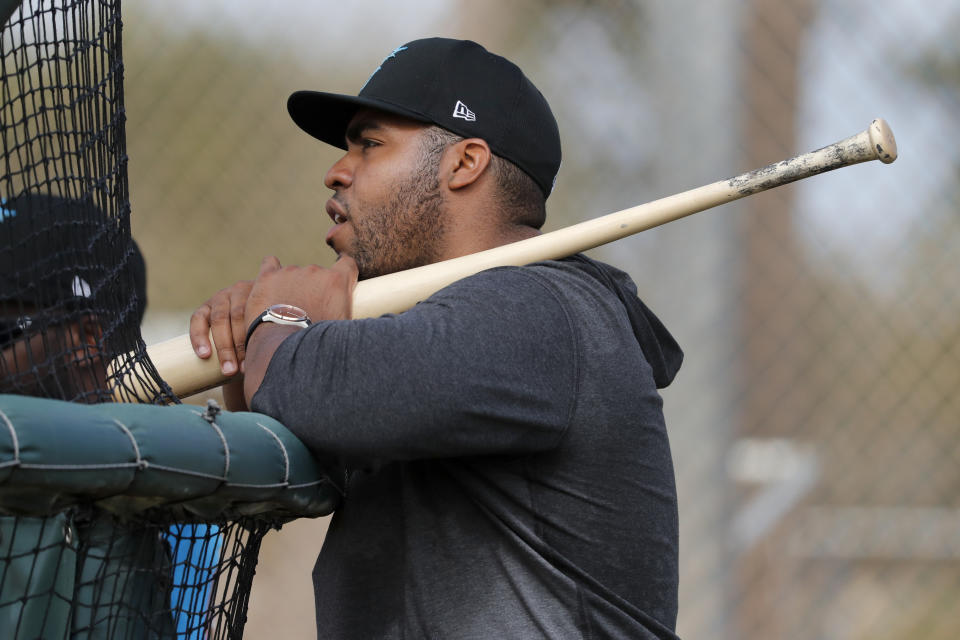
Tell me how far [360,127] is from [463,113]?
18cm

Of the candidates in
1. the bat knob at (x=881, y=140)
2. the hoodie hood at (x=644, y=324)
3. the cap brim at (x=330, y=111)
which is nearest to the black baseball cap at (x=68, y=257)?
the cap brim at (x=330, y=111)

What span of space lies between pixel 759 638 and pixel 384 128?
1785mm

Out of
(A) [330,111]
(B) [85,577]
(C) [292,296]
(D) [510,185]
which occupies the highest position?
(A) [330,111]

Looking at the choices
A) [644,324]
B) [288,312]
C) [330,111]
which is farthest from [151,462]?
[330,111]

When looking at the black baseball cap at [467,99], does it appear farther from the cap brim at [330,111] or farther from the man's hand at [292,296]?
the man's hand at [292,296]

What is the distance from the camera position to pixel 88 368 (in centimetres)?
144

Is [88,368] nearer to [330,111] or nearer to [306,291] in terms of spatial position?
[306,291]

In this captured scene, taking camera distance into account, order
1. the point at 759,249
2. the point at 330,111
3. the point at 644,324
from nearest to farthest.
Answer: the point at 644,324
the point at 330,111
the point at 759,249

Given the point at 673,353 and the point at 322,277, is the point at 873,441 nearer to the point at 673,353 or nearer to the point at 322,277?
the point at 673,353

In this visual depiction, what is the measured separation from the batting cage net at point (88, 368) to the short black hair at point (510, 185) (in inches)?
21.6

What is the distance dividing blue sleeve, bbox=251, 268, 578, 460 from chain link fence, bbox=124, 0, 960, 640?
1.22m

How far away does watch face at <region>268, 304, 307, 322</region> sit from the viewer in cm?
159

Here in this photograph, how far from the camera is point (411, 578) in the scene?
1.54m

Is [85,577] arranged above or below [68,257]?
below
